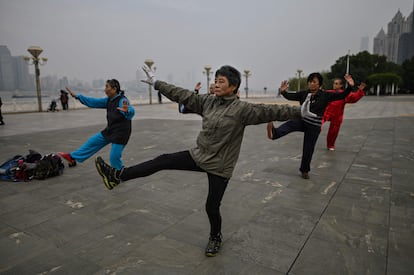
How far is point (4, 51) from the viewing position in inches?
1350

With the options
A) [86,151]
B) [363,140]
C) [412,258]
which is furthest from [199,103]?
[363,140]

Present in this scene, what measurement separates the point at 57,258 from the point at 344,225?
2.99 meters

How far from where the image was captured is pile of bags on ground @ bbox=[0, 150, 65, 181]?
473 cm

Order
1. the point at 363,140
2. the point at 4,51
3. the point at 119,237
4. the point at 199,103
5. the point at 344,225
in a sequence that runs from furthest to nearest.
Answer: the point at 4,51 < the point at 363,140 < the point at 344,225 < the point at 119,237 < the point at 199,103

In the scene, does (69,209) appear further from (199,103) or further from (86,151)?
(199,103)

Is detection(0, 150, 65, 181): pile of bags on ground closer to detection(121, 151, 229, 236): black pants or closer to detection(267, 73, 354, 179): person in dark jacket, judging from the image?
detection(121, 151, 229, 236): black pants

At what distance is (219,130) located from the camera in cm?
240

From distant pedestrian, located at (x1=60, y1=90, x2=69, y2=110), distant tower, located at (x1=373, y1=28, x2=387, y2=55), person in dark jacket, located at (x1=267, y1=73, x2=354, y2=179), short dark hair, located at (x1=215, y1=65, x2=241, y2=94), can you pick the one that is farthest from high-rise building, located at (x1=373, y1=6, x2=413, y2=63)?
short dark hair, located at (x1=215, y1=65, x2=241, y2=94)

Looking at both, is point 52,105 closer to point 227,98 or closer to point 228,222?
point 228,222

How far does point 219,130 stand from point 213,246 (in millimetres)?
Result: 1094

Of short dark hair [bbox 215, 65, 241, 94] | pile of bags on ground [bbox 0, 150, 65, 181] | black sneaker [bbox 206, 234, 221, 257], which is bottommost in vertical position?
black sneaker [bbox 206, 234, 221, 257]

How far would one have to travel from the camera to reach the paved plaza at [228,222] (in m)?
2.43

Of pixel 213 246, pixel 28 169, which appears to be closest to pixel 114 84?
pixel 28 169

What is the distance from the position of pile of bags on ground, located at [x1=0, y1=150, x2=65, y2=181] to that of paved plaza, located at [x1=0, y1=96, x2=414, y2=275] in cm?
18
